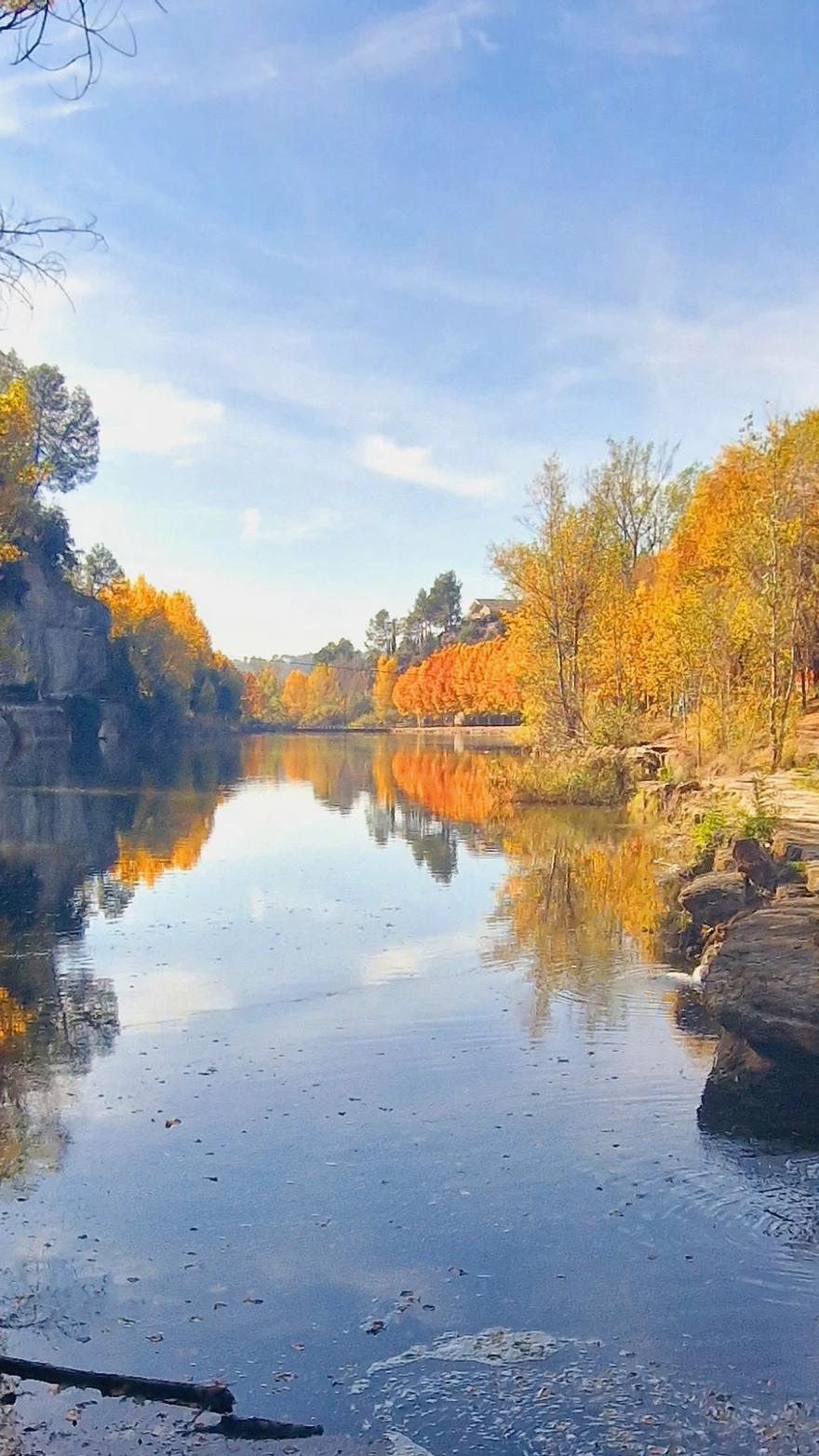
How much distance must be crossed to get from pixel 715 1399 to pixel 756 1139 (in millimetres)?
2958

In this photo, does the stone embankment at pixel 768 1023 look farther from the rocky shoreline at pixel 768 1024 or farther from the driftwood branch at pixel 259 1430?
the driftwood branch at pixel 259 1430

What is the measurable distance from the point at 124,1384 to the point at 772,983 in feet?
18.3

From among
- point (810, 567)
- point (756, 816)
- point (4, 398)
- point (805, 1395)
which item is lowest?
point (805, 1395)

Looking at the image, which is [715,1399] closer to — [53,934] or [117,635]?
[53,934]

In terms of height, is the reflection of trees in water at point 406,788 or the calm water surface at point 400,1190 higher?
the reflection of trees in water at point 406,788

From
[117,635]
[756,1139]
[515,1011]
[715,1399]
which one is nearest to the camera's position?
[715,1399]

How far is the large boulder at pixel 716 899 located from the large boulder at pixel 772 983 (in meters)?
3.35

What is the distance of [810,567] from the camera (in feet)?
101

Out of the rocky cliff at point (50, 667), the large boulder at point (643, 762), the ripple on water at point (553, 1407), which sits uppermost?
the rocky cliff at point (50, 667)

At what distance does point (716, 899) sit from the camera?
13.3 m

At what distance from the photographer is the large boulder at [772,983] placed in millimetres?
8453

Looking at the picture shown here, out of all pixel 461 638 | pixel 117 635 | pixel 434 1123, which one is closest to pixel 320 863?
pixel 434 1123

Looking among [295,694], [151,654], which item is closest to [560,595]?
[151,654]

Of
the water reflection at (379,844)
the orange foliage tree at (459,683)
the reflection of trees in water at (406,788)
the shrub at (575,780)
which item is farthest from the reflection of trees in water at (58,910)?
the orange foliage tree at (459,683)
